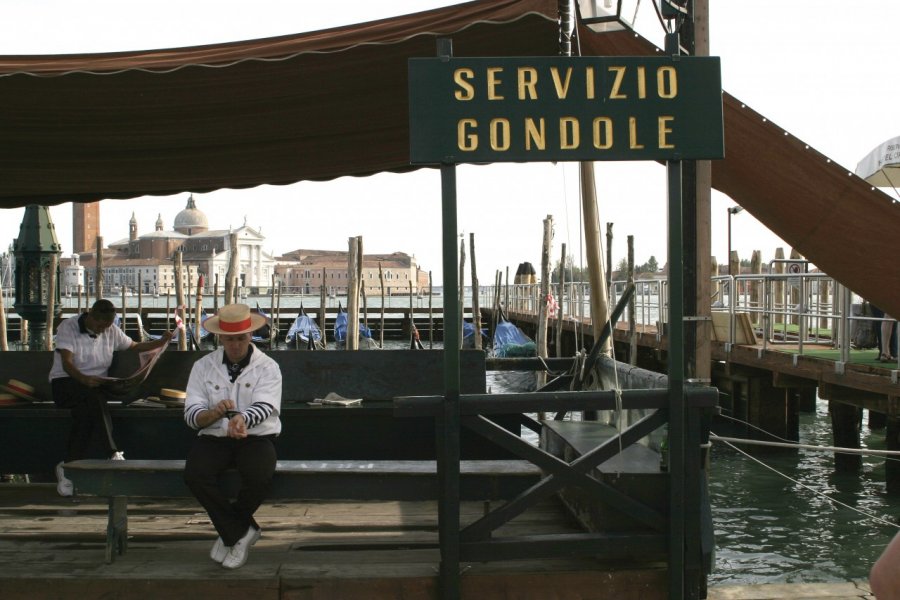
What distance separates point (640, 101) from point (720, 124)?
357mm

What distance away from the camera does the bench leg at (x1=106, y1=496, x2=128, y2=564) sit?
4.51 meters

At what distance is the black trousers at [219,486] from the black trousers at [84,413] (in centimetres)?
204

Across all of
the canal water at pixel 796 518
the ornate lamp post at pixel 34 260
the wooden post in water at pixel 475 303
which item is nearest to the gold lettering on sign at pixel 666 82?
the canal water at pixel 796 518

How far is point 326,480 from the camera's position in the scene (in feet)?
14.7

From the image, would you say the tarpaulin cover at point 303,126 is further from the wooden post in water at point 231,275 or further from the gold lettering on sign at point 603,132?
the wooden post in water at point 231,275

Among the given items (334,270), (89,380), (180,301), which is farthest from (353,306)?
(334,270)

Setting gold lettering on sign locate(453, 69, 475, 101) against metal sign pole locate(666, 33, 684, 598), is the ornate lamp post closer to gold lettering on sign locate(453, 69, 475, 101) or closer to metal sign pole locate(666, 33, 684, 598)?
gold lettering on sign locate(453, 69, 475, 101)

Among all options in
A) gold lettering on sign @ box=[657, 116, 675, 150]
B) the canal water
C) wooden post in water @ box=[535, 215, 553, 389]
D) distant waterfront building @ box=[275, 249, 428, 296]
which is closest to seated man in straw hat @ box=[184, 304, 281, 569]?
gold lettering on sign @ box=[657, 116, 675, 150]

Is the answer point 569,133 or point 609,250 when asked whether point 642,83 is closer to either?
point 569,133

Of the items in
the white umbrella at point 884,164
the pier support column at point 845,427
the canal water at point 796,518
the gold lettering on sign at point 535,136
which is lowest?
the canal water at point 796,518

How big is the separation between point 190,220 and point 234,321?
7119 inches

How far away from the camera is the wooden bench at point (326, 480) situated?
440cm

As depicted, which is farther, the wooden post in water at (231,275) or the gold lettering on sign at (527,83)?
the wooden post in water at (231,275)

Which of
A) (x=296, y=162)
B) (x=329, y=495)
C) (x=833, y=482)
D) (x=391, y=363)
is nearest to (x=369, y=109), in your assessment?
(x=296, y=162)
